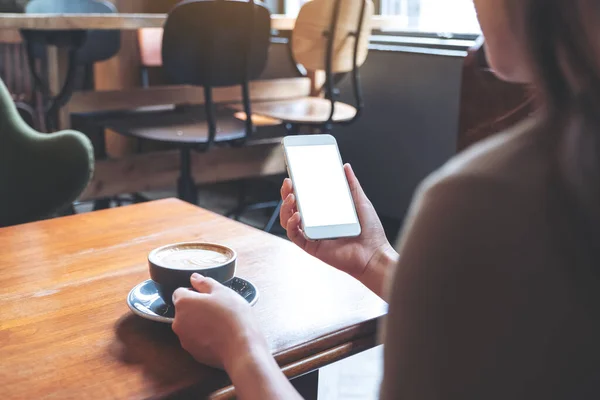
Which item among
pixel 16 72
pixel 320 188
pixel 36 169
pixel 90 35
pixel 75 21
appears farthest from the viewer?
pixel 16 72

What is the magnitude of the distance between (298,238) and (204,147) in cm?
153

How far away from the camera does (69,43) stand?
95.7 inches

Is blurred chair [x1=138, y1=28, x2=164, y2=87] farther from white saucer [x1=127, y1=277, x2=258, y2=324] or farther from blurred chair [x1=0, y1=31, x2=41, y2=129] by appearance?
white saucer [x1=127, y1=277, x2=258, y2=324]

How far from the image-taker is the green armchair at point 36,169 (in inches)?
72.4

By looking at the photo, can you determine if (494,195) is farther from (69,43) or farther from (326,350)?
(69,43)

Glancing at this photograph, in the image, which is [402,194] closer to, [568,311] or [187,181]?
[187,181]

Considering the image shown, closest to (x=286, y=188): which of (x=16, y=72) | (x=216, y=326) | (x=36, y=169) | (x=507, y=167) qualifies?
(x=216, y=326)

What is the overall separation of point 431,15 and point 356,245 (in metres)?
2.61

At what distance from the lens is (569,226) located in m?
0.38

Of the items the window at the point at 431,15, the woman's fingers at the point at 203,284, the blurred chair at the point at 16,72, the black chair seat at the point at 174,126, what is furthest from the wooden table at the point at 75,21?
the blurred chair at the point at 16,72

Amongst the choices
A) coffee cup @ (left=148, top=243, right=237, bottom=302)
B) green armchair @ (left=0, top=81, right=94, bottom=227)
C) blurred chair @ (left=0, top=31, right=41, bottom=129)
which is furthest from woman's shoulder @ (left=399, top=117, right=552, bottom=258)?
blurred chair @ (left=0, top=31, right=41, bottom=129)

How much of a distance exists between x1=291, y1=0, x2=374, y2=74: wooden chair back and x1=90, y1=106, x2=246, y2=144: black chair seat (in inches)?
14.8

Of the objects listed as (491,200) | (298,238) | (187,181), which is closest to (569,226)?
(491,200)

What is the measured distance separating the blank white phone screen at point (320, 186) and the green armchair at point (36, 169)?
105 cm
